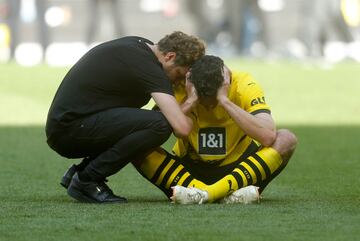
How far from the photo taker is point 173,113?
7688 millimetres

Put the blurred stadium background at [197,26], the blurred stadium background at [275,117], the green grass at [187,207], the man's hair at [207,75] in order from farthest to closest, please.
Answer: the blurred stadium background at [197,26]
the man's hair at [207,75]
the blurred stadium background at [275,117]
the green grass at [187,207]

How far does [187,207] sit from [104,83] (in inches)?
35.9

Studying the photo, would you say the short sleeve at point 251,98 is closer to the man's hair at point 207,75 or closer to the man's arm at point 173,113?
the man's hair at point 207,75

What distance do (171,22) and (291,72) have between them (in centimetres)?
1683

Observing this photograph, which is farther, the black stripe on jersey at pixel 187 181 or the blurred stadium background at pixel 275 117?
the black stripe on jersey at pixel 187 181

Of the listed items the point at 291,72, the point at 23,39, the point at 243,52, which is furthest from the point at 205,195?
the point at 23,39

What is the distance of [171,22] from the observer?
137 feet

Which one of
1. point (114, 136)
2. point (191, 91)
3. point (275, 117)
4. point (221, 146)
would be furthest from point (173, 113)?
point (275, 117)

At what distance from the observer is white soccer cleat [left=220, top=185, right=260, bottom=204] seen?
7.79 metres

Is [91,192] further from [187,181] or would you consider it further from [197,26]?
[197,26]

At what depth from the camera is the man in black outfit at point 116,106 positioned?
7.73 metres

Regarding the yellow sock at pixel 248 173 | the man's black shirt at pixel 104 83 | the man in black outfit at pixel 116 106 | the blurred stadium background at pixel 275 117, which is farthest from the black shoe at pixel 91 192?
the yellow sock at pixel 248 173

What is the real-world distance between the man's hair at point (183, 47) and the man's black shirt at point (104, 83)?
12cm

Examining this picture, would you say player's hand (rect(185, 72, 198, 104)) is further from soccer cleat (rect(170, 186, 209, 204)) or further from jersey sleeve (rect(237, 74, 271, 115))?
soccer cleat (rect(170, 186, 209, 204))
